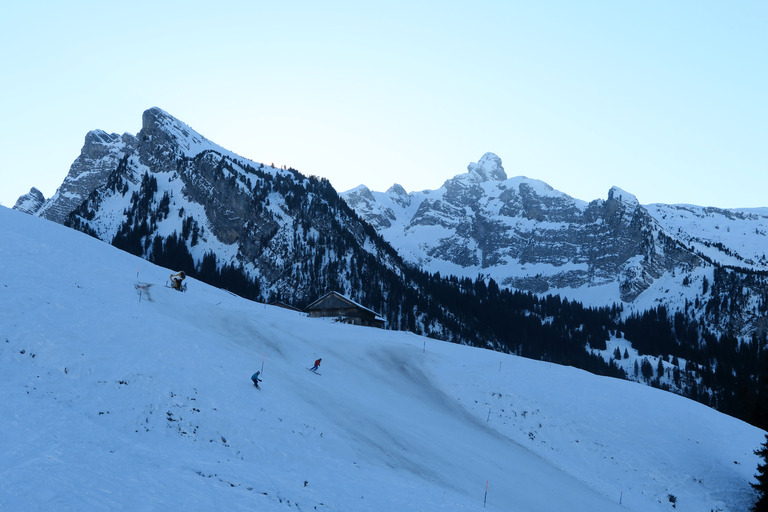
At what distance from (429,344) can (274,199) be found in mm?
141201

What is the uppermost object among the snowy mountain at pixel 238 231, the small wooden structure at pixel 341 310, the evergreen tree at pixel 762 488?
the snowy mountain at pixel 238 231

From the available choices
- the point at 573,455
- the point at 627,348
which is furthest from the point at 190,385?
the point at 627,348

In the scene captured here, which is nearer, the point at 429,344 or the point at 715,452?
the point at 715,452

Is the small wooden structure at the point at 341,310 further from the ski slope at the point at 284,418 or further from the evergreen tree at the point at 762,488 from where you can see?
the evergreen tree at the point at 762,488

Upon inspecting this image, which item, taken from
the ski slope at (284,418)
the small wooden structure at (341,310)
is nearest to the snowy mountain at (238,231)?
the small wooden structure at (341,310)

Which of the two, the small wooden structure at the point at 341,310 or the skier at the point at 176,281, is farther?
the small wooden structure at the point at 341,310

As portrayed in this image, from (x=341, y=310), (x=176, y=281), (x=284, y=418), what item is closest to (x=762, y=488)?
(x=284, y=418)

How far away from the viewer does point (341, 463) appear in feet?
75.6

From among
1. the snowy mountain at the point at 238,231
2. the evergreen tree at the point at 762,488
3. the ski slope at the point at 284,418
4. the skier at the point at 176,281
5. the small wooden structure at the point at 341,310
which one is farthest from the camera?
the snowy mountain at the point at 238,231

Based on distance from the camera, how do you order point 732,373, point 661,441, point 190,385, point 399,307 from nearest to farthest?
point 190,385 → point 661,441 → point 732,373 → point 399,307

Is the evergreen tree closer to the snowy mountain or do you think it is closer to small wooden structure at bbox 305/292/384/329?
small wooden structure at bbox 305/292/384/329

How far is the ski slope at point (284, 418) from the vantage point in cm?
1719

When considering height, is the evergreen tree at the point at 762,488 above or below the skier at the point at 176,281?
below

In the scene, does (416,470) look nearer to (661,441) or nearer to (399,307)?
(661,441)
